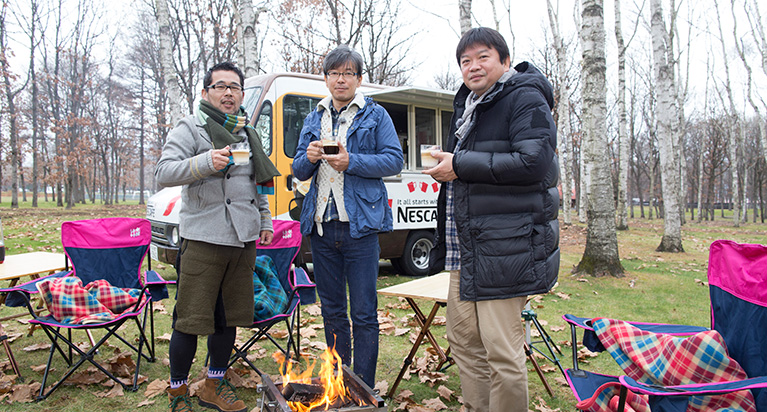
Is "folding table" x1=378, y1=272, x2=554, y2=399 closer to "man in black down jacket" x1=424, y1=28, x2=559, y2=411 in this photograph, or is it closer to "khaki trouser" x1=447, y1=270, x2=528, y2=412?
"khaki trouser" x1=447, y1=270, x2=528, y2=412

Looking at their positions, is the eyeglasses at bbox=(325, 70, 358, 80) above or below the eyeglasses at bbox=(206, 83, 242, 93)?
above

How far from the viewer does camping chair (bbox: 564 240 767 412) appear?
1610mm

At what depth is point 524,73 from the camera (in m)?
2.00

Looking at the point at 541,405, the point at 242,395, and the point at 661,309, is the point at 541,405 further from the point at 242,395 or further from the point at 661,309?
the point at 661,309

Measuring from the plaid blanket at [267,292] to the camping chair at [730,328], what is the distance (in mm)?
1839

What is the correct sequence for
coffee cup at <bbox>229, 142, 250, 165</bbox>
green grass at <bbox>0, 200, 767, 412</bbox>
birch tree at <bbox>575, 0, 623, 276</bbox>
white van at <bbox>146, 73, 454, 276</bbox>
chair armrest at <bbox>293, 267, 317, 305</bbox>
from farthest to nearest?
1. birch tree at <bbox>575, 0, 623, 276</bbox>
2. white van at <bbox>146, 73, 454, 276</bbox>
3. chair armrest at <bbox>293, 267, 317, 305</bbox>
4. green grass at <bbox>0, 200, 767, 412</bbox>
5. coffee cup at <bbox>229, 142, 250, 165</bbox>

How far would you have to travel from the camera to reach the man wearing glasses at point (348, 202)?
8.16 feet

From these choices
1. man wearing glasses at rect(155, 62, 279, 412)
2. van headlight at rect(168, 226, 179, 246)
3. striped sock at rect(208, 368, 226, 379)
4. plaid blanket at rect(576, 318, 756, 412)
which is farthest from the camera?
van headlight at rect(168, 226, 179, 246)

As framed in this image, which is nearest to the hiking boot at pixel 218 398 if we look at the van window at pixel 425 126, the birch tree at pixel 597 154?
the van window at pixel 425 126

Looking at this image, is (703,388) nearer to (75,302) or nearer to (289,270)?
(289,270)

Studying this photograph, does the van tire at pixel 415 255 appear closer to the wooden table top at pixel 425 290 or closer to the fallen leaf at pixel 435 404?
the wooden table top at pixel 425 290

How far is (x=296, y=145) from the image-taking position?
6051 mm

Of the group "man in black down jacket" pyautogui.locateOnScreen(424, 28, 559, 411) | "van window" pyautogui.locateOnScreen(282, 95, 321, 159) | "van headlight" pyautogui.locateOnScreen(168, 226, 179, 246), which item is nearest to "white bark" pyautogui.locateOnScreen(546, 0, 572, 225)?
"van window" pyautogui.locateOnScreen(282, 95, 321, 159)

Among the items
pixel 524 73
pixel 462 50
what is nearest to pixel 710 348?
pixel 524 73
